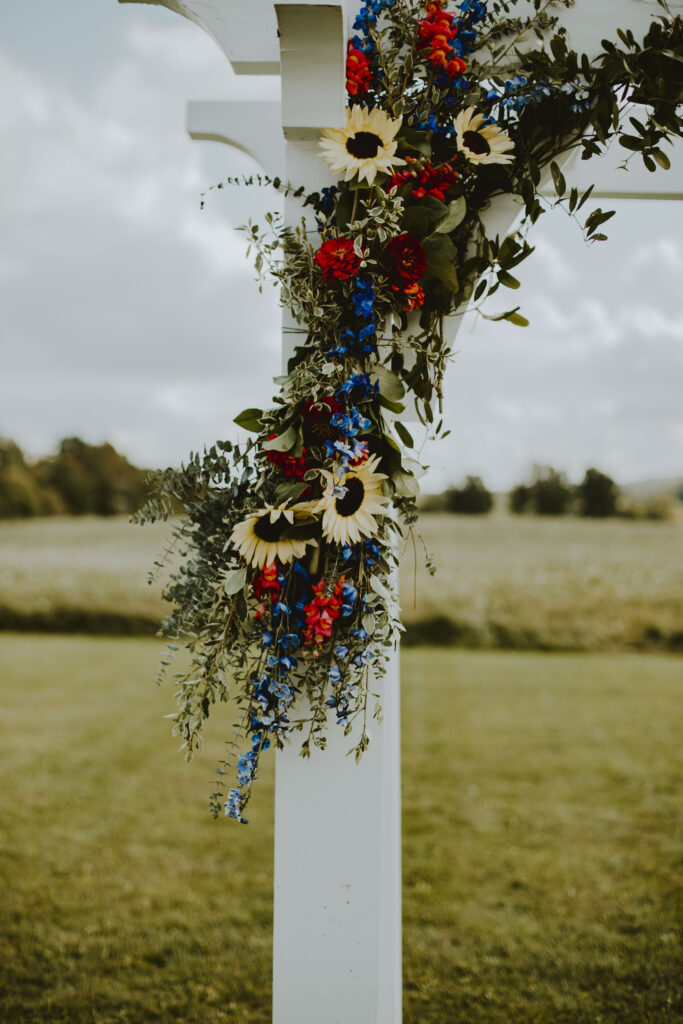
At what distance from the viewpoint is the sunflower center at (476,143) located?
3.55 feet

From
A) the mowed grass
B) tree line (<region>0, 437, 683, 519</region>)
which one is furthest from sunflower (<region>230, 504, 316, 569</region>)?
tree line (<region>0, 437, 683, 519</region>)

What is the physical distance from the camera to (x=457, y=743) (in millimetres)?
4500

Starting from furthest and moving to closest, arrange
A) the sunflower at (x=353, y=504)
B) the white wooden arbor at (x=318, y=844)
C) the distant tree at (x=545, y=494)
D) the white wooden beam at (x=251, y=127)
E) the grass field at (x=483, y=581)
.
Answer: the distant tree at (x=545, y=494), the grass field at (x=483, y=581), the white wooden beam at (x=251, y=127), the white wooden arbor at (x=318, y=844), the sunflower at (x=353, y=504)

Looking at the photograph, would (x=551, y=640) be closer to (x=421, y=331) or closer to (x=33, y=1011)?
(x=33, y=1011)

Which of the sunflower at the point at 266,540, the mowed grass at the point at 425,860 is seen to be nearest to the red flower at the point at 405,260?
the sunflower at the point at 266,540

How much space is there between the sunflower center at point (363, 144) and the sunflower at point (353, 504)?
41cm

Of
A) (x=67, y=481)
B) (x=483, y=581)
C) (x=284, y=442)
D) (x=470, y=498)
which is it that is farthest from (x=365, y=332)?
(x=67, y=481)

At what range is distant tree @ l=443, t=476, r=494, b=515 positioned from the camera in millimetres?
6672

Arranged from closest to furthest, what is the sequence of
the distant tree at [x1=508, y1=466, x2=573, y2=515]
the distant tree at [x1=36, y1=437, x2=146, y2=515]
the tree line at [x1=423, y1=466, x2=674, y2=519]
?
the tree line at [x1=423, y1=466, x2=674, y2=519] → the distant tree at [x1=508, y1=466, x2=573, y2=515] → the distant tree at [x1=36, y1=437, x2=146, y2=515]

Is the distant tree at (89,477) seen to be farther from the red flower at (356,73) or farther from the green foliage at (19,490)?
the red flower at (356,73)

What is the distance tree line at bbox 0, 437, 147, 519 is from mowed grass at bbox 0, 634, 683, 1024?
75.8 inches

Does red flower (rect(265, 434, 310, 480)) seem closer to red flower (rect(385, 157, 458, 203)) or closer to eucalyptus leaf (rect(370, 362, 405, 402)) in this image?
eucalyptus leaf (rect(370, 362, 405, 402))

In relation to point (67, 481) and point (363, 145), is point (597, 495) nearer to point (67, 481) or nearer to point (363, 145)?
point (67, 481)

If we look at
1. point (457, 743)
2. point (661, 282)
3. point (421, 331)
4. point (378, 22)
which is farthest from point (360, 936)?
point (661, 282)
